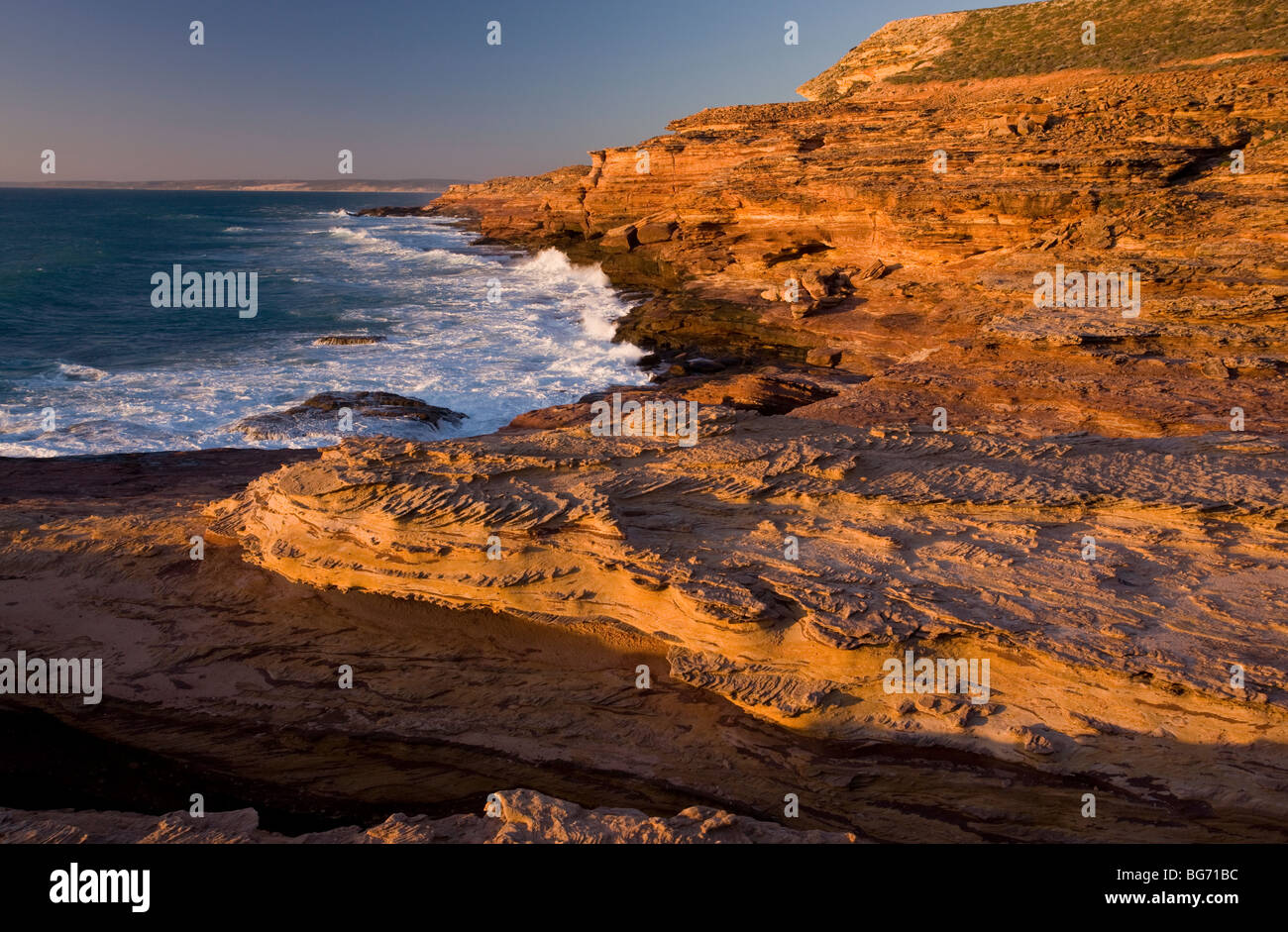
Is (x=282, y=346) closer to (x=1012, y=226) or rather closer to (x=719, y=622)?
(x=1012, y=226)

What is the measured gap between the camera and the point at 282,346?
73.8ft

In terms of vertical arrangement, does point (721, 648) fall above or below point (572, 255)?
below

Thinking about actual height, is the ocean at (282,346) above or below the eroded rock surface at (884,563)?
above

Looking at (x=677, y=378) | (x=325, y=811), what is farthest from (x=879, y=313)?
(x=325, y=811)

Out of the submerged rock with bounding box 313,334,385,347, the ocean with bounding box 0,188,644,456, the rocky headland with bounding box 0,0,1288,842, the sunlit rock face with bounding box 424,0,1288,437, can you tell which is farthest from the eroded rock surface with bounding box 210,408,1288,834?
the submerged rock with bounding box 313,334,385,347

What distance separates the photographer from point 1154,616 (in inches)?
215

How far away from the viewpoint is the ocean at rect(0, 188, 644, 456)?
1515 centimetres

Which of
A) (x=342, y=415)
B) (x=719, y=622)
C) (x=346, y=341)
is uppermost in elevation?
(x=346, y=341)

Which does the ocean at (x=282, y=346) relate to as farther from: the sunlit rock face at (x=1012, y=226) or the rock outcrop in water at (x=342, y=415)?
the sunlit rock face at (x=1012, y=226)

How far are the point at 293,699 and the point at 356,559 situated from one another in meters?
1.41

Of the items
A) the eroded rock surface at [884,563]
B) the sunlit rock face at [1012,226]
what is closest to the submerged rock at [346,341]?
the sunlit rock face at [1012,226]

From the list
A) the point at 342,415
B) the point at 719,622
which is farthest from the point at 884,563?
the point at 342,415

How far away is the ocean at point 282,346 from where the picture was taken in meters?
15.1
